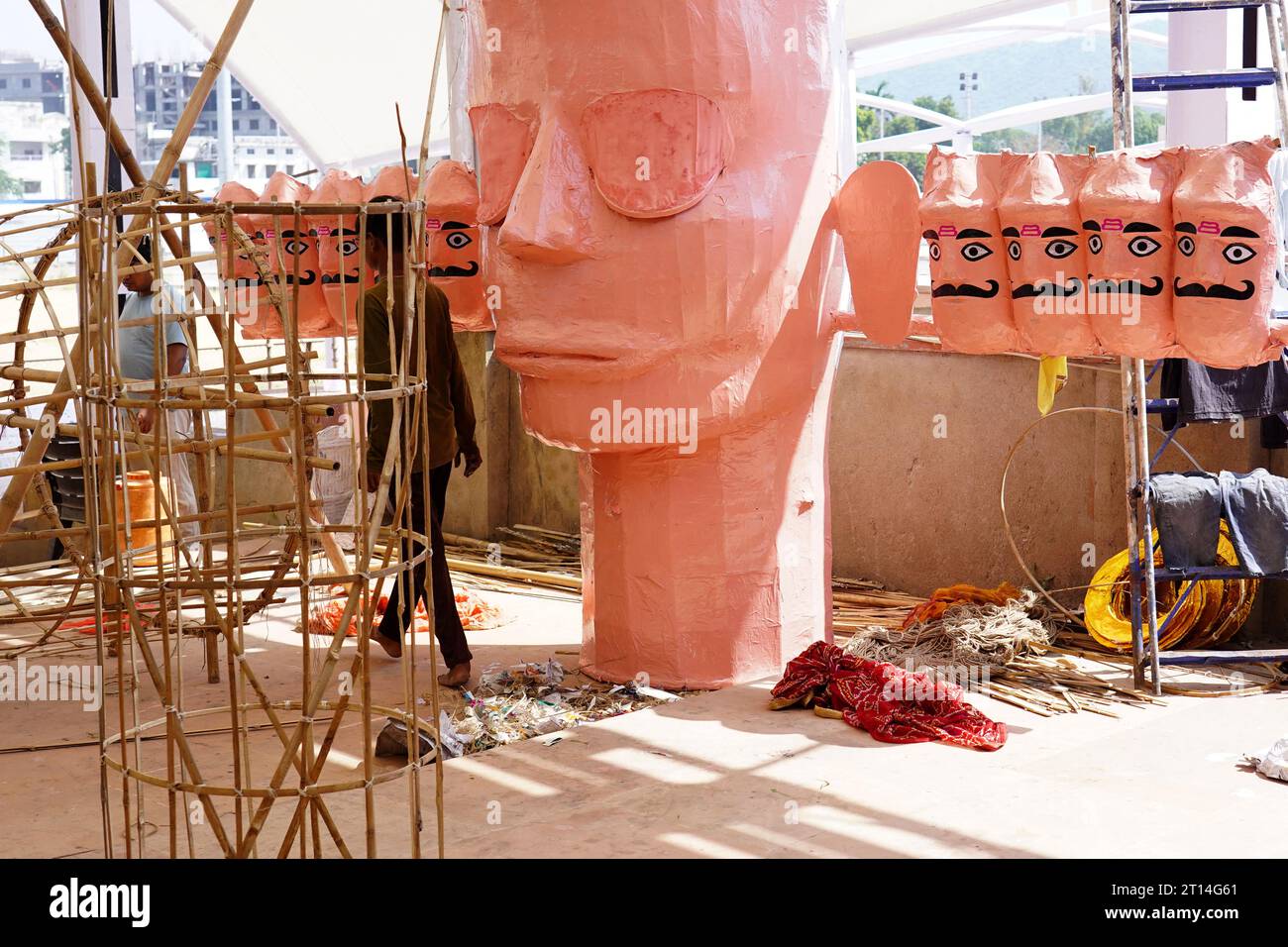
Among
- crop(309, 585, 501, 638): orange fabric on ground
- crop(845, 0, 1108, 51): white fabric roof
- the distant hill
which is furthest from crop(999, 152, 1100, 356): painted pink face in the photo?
the distant hill

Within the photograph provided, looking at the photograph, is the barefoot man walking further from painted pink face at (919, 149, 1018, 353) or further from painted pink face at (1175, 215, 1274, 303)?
painted pink face at (1175, 215, 1274, 303)

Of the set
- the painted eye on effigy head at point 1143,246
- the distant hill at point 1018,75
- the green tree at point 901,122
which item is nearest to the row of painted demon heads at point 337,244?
the painted eye on effigy head at point 1143,246

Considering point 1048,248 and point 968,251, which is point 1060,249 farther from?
point 968,251

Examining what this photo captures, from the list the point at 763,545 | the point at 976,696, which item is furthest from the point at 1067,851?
the point at 763,545

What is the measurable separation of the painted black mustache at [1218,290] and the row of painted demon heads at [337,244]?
2.86 metres

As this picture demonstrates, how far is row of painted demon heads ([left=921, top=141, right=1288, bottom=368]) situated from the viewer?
513cm

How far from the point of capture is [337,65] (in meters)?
12.1

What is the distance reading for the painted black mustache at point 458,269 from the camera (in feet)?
21.3

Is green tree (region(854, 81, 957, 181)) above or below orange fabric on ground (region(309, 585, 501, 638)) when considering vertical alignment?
above

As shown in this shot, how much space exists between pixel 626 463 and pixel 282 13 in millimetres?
7553

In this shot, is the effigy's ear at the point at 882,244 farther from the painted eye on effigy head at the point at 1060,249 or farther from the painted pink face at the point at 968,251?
the painted eye on effigy head at the point at 1060,249

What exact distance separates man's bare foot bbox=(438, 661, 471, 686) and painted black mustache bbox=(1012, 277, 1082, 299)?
2775mm

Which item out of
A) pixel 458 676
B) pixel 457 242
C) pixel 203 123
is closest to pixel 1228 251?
pixel 457 242

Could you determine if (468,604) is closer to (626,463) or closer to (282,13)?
(626,463)
